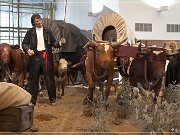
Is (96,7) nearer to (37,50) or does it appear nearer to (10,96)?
(37,50)

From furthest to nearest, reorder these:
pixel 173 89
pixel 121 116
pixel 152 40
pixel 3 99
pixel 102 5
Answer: pixel 102 5 → pixel 152 40 → pixel 173 89 → pixel 121 116 → pixel 3 99

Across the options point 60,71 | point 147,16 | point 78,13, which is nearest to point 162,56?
point 60,71

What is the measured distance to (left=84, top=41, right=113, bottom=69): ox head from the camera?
659cm

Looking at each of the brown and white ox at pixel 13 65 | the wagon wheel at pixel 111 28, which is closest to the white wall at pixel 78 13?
the wagon wheel at pixel 111 28

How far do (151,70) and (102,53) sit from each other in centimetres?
98

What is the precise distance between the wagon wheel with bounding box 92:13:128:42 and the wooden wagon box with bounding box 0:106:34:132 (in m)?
4.61

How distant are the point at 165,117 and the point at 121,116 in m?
1.65

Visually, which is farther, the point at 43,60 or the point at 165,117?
the point at 43,60

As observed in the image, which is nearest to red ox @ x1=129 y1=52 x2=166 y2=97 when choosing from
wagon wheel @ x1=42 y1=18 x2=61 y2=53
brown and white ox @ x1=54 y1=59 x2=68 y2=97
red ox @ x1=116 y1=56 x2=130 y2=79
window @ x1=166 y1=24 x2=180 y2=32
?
red ox @ x1=116 y1=56 x2=130 y2=79

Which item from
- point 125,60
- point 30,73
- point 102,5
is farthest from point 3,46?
point 102,5

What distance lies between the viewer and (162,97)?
281 inches

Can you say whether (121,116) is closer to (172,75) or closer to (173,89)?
(173,89)

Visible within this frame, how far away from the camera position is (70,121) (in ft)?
19.5

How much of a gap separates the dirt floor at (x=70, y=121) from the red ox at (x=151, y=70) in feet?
2.53
